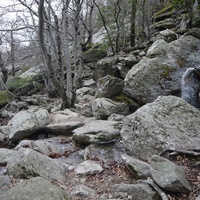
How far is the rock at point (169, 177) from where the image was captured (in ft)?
11.8

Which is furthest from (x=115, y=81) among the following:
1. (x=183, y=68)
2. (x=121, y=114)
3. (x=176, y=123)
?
(x=176, y=123)

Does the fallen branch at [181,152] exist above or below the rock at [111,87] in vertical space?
below

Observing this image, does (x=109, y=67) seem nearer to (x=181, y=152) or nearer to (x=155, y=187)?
(x=181, y=152)

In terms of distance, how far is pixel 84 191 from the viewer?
4051mm

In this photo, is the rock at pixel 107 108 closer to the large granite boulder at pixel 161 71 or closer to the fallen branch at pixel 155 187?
the large granite boulder at pixel 161 71

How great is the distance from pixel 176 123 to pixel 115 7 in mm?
10339

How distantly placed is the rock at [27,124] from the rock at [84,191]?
4312 millimetres

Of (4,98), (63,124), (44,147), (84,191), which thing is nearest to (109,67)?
(63,124)

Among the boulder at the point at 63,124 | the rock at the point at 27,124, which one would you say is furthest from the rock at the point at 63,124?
the rock at the point at 27,124

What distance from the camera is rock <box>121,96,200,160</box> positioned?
4.84 meters

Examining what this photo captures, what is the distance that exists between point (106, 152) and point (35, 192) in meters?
3.07

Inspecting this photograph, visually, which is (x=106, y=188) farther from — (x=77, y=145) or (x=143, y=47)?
(x=143, y=47)

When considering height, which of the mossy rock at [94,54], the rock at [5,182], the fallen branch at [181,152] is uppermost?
the mossy rock at [94,54]

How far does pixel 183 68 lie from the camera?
789 cm
